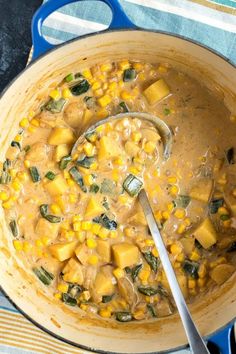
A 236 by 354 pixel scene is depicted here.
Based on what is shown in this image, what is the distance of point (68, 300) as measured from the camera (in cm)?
310

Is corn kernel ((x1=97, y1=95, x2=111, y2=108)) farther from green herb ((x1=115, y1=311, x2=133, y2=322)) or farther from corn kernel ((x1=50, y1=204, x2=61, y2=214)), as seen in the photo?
green herb ((x1=115, y1=311, x2=133, y2=322))

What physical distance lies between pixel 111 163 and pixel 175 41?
1.97ft

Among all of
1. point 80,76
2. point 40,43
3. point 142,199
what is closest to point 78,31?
point 80,76

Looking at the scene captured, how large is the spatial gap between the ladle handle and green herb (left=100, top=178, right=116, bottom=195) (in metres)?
0.13

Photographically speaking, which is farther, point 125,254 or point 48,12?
point 125,254

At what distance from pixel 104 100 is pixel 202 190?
0.60 metres

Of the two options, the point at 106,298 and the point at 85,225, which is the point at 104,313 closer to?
the point at 106,298

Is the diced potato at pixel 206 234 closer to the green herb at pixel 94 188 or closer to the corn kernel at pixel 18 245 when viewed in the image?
the green herb at pixel 94 188

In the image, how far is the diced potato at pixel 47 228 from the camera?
299 cm

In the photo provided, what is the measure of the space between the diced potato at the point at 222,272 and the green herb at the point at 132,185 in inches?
20.5

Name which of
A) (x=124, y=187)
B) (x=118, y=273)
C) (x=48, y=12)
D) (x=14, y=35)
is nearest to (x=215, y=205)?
(x=124, y=187)

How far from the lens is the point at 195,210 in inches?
118

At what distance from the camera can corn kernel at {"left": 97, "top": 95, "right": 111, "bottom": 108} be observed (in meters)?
2.97

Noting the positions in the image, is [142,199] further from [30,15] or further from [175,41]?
[30,15]
